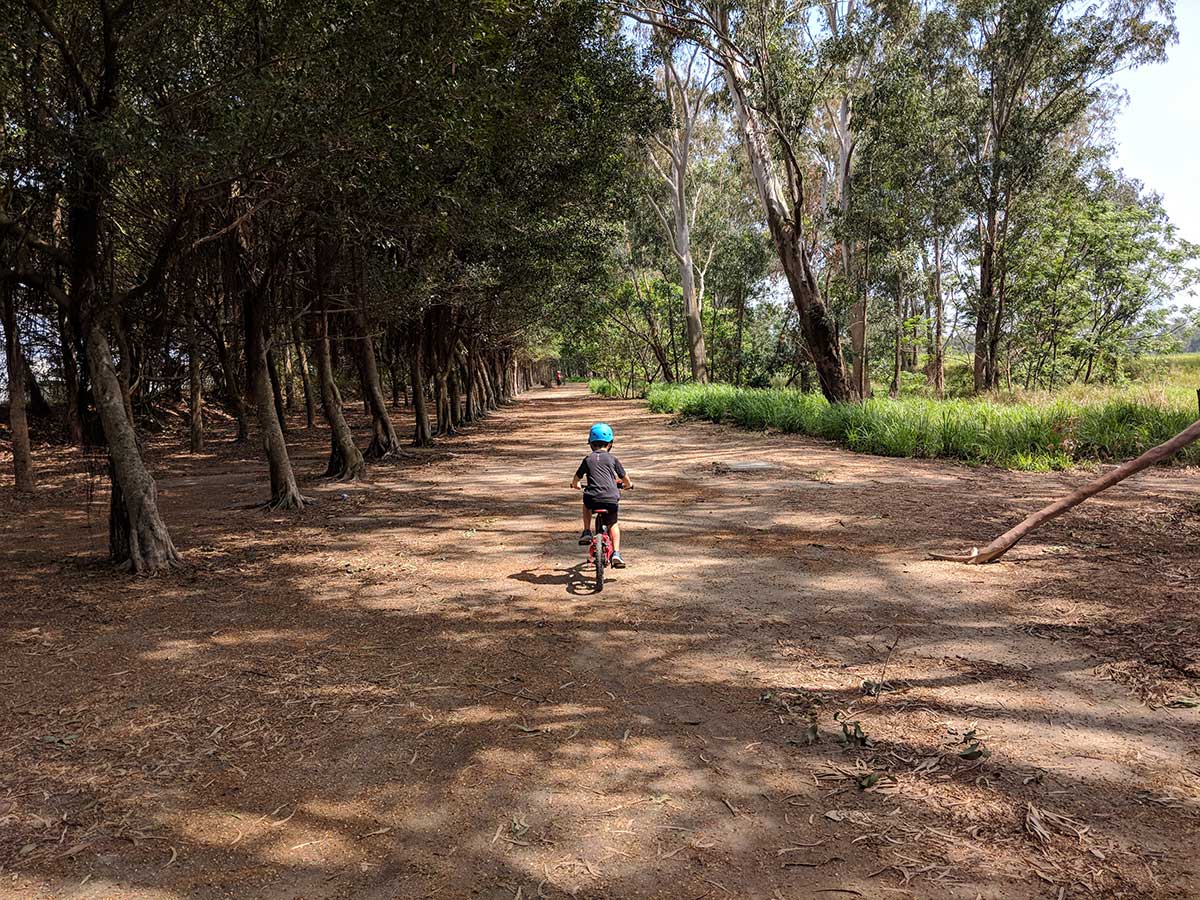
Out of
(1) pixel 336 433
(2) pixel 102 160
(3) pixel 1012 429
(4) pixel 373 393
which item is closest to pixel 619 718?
(2) pixel 102 160

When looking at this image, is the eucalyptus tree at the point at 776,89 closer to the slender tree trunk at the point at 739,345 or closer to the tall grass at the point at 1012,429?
the tall grass at the point at 1012,429

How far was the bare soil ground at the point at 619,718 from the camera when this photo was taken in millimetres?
2730

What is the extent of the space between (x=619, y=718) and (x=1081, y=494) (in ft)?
11.9

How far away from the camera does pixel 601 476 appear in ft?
21.1

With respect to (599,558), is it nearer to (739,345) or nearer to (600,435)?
(600,435)

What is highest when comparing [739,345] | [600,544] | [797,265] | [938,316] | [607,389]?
[797,265]

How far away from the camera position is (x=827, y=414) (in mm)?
17344

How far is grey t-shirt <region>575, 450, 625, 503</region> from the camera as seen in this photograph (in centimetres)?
632

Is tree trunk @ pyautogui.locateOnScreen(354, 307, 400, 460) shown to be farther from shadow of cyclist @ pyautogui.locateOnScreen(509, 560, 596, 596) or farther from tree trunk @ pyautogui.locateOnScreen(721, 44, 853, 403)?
tree trunk @ pyautogui.locateOnScreen(721, 44, 853, 403)

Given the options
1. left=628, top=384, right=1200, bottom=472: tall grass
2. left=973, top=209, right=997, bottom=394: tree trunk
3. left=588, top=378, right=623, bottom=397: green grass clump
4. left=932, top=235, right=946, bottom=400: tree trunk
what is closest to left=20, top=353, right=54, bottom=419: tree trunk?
left=628, top=384, right=1200, bottom=472: tall grass

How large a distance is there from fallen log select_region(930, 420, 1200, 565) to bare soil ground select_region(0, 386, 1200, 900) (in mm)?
261

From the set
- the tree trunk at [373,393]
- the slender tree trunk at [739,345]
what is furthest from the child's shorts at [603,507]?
the slender tree trunk at [739,345]

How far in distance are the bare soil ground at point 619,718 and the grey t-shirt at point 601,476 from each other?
0.87 meters

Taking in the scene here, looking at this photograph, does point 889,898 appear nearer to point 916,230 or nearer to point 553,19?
point 553,19
